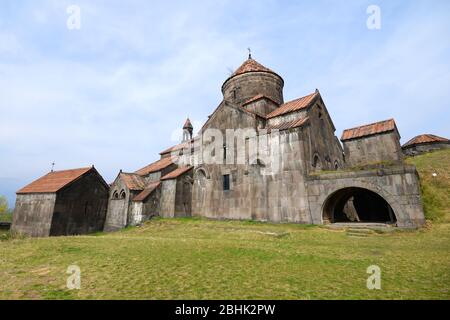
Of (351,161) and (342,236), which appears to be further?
(351,161)

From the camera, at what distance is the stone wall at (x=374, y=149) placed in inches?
746

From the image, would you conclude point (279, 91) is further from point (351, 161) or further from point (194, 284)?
point (194, 284)

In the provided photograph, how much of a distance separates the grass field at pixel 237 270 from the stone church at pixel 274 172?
4.31 m

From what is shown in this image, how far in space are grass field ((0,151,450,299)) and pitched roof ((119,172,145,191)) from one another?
50.1ft

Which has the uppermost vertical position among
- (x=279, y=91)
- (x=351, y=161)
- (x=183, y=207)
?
(x=279, y=91)

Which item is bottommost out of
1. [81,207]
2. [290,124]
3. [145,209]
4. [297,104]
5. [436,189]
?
[145,209]

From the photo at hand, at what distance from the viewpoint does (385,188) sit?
12.9 metres

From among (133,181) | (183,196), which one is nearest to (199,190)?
(183,196)

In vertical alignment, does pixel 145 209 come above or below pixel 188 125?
below

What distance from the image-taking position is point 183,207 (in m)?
22.4

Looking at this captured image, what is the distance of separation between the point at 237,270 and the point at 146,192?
1953 centimetres

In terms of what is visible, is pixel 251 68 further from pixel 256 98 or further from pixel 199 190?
pixel 199 190
